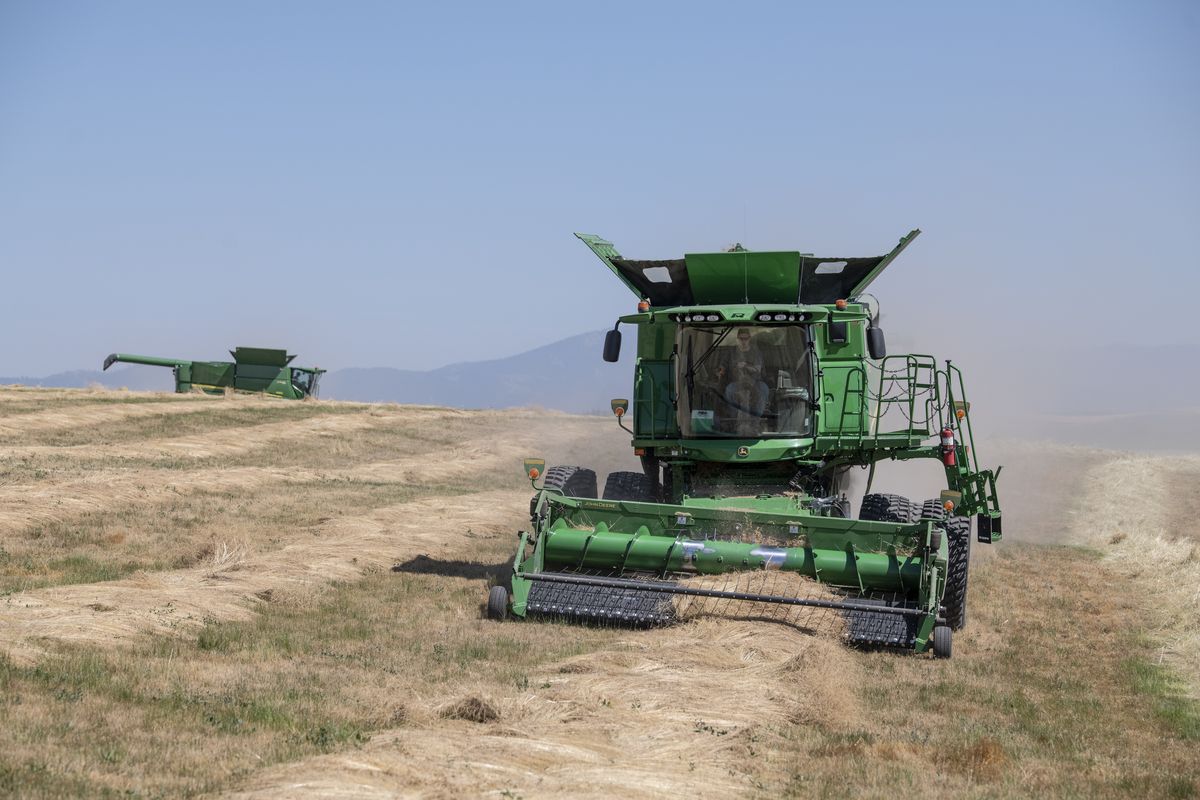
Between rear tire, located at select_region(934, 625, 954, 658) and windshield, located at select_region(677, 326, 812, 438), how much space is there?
3774mm

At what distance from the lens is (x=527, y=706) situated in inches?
276

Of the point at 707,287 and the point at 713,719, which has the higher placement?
the point at 707,287

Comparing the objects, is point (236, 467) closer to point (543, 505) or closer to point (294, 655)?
point (543, 505)

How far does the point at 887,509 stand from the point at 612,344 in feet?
10.7

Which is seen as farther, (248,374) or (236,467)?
(248,374)

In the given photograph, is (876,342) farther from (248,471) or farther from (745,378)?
(248,471)

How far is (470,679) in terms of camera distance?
26.2 feet

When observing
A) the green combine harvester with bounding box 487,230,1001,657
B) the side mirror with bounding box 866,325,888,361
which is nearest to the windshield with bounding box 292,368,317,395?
the green combine harvester with bounding box 487,230,1001,657

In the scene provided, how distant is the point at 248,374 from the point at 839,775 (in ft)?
133

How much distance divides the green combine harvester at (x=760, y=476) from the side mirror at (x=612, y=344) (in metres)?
0.04

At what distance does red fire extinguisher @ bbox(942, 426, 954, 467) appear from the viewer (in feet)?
44.1

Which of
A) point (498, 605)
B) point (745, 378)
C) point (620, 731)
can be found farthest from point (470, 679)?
point (745, 378)

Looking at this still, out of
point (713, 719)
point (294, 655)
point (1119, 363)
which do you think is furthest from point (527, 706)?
point (1119, 363)

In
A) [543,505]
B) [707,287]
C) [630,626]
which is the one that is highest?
[707,287]
